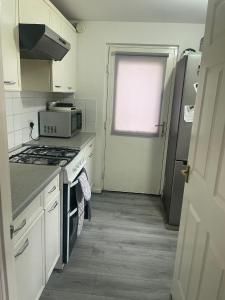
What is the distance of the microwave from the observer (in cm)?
272

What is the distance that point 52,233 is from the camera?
1.74 m

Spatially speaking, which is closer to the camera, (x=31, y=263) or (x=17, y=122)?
(x=31, y=263)

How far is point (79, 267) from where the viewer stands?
6.76ft

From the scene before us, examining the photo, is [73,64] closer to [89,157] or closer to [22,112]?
[22,112]

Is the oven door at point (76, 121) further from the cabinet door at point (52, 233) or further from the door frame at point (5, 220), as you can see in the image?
the door frame at point (5, 220)

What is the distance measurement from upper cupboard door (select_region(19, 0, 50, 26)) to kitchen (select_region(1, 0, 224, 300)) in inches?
0.5

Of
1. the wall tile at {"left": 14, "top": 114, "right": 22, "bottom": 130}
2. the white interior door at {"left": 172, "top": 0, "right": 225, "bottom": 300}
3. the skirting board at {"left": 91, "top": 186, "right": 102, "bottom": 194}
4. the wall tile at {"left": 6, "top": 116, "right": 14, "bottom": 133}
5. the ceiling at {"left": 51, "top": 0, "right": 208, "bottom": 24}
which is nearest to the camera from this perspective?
the white interior door at {"left": 172, "top": 0, "right": 225, "bottom": 300}

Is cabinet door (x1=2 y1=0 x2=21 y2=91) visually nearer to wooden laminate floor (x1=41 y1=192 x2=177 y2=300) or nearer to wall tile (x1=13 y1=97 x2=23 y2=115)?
wall tile (x1=13 y1=97 x2=23 y2=115)

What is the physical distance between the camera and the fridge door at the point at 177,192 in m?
2.61

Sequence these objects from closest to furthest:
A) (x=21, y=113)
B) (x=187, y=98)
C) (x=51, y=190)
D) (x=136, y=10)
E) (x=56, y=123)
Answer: (x=51, y=190) → (x=21, y=113) → (x=187, y=98) → (x=136, y=10) → (x=56, y=123)

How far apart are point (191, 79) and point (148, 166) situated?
148cm

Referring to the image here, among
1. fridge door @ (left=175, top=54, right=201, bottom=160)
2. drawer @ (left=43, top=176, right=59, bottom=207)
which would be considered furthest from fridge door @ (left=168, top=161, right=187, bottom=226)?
drawer @ (left=43, top=176, right=59, bottom=207)

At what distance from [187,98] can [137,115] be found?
962mm

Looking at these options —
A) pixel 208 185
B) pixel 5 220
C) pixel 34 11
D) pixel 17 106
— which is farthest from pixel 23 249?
pixel 34 11
